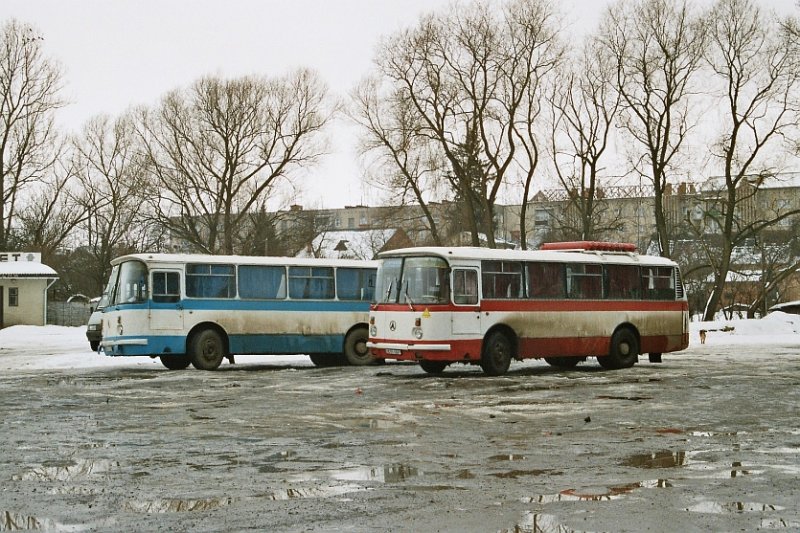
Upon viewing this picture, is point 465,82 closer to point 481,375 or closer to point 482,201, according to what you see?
point 482,201

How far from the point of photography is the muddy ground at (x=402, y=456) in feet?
26.7

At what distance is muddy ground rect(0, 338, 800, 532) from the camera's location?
8125mm

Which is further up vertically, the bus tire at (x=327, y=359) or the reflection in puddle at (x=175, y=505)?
the bus tire at (x=327, y=359)

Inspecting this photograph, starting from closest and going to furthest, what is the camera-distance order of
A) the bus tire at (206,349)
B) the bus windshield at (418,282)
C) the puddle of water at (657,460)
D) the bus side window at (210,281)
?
1. the puddle of water at (657,460)
2. the bus windshield at (418,282)
3. the bus tire at (206,349)
4. the bus side window at (210,281)

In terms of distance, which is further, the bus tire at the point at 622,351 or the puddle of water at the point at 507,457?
the bus tire at the point at 622,351

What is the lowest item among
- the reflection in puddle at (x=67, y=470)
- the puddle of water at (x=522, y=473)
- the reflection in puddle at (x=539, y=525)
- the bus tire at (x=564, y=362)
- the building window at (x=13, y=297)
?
the reflection in puddle at (x=539, y=525)

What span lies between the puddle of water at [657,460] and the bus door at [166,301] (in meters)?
16.5

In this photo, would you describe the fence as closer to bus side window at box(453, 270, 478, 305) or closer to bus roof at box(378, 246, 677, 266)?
bus roof at box(378, 246, 677, 266)

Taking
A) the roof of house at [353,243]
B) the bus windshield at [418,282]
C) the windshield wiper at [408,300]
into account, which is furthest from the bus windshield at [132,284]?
the roof of house at [353,243]

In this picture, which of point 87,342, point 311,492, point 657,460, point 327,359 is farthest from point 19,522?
point 87,342

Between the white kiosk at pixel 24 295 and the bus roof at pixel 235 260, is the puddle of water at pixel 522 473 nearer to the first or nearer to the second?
the bus roof at pixel 235 260

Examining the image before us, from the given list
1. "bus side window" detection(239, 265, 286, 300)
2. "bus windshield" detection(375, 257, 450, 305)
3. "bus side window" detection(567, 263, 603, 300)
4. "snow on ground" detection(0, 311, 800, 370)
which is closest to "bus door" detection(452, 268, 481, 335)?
"bus windshield" detection(375, 257, 450, 305)

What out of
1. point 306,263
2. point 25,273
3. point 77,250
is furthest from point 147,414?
point 77,250

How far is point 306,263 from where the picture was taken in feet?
94.1
